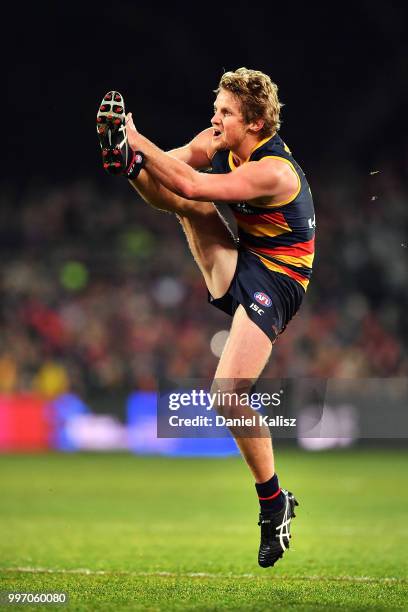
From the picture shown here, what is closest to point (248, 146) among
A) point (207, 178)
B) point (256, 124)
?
point (256, 124)

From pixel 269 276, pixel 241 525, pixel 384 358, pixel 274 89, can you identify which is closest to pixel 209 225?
pixel 269 276

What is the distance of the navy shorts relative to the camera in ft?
20.6

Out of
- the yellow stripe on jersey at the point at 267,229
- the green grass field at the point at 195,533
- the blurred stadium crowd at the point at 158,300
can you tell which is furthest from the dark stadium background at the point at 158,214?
the yellow stripe on jersey at the point at 267,229

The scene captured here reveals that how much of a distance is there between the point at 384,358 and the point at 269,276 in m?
12.5

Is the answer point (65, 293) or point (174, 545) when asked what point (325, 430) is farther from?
point (174, 545)

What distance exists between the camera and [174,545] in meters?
8.73

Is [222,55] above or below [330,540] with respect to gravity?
above

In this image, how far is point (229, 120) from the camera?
6289mm

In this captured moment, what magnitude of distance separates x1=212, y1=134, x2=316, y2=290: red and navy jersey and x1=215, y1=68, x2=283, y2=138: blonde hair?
0.18m

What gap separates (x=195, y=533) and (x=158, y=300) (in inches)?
432

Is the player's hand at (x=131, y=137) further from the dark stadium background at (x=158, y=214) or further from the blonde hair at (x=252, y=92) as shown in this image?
the dark stadium background at (x=158, y=214)

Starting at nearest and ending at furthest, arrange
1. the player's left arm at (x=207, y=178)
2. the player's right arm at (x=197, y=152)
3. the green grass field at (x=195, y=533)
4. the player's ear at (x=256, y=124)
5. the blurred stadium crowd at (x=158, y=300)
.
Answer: the player's left arm at (x=207, y=178), the green grass field at (x=195, y=533), the player's ear at (x=256, y=124), the player's right arm at (x=197, y=152), the blurred stadium crowd at (x=158, y=300)

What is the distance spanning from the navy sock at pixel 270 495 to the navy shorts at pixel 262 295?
868mm

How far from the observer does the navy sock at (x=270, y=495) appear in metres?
6.26
